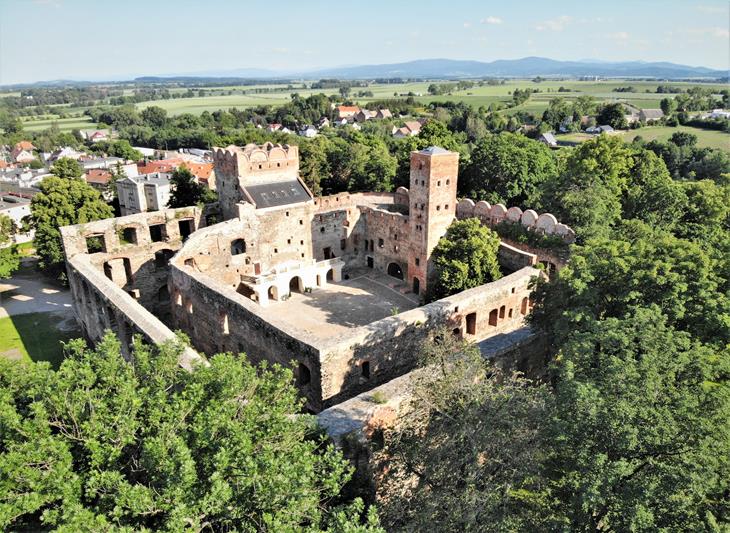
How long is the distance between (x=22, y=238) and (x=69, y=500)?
183 ft

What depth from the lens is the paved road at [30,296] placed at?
36125 mm

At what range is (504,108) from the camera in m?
153

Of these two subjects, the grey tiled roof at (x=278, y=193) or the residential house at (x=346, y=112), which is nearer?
the grey tiled roof at (x=278, y=193)

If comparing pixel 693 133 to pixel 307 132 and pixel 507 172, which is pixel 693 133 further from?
pixel 307 132

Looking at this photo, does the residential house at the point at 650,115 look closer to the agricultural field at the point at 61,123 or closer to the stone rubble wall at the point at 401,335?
the stone rubble wall at the point at 401,335

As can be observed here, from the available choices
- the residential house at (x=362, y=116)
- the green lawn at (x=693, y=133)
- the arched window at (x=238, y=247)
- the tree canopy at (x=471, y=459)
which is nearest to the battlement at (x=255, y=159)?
the arched window at (x=238, y=247)

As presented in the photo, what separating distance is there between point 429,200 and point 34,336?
26.5 m

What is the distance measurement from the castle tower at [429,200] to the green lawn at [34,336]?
2252 centimetres

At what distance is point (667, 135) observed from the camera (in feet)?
277

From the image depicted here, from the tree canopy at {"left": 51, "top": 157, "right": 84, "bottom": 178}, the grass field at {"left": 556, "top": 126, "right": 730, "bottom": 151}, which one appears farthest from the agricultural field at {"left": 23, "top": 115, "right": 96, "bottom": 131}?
the grass field at {"left": 556, "top": 126, "right": 730, "bottom": 151}

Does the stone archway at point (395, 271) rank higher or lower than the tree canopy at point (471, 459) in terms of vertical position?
lower

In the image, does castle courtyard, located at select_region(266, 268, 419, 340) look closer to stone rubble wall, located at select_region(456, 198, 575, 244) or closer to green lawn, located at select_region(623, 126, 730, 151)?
stone rubble wall, located at select_region(456, 198, 575, 244)

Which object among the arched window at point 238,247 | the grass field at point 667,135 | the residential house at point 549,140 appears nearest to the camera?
the arched window at point 238,247

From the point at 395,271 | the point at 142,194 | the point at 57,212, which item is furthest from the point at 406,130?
the point at 57,212
